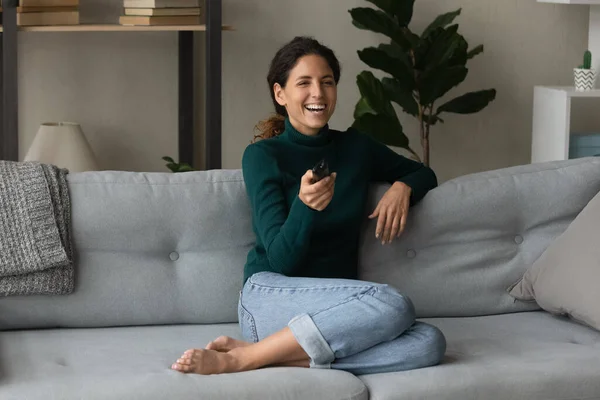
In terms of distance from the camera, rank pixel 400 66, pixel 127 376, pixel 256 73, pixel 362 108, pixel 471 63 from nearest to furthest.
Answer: pixel 127 376
pixel 400 66
pixel 362 108
pixel 256 73
pixel 471 63

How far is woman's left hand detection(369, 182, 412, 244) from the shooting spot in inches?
94.3

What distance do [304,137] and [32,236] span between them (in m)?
0.68

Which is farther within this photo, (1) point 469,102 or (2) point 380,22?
(1) point 469,102

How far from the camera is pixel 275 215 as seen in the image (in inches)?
87.3

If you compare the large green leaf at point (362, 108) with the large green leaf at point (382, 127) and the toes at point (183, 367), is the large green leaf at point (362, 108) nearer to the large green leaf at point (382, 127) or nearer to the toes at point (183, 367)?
the large green leaf at point (382, 127)

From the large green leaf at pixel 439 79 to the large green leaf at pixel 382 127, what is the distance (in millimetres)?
194

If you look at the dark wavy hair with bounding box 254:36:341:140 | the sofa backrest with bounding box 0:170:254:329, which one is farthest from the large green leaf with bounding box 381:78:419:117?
the sofa backrest with bounding box 0:170:254:329

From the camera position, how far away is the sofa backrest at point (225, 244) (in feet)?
7.63

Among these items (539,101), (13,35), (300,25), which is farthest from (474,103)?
(13,35)

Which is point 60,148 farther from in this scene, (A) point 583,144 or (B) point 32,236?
(A) point 583,144

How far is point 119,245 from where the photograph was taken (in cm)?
235

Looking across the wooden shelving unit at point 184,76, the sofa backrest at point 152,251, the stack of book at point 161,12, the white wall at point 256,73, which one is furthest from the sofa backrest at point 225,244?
the white wall at point 256,73

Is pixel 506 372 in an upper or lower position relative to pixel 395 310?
lower

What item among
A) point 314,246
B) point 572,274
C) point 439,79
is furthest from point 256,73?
point 572,274
